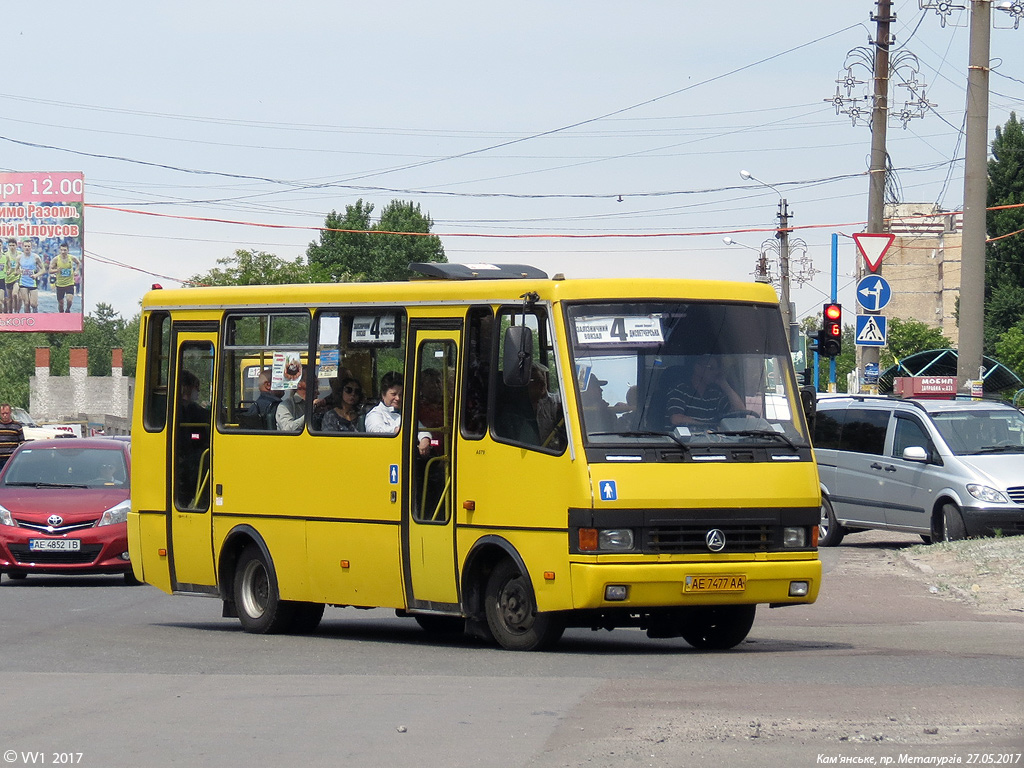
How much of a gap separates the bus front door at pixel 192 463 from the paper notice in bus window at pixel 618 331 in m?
4.05

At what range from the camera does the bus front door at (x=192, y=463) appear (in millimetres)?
14508

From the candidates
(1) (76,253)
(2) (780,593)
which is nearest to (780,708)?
(2) (780,593)

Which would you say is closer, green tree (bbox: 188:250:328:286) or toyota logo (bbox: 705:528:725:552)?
toyota logo (bbox: 705:528:725:552)

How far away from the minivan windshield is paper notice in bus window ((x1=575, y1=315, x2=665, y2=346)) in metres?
11.3

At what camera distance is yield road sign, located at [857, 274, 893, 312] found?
84.5 feet

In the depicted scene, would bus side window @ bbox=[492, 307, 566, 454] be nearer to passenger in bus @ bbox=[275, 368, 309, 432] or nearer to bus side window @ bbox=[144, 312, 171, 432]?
passenger in bus @ bbox=[275, 368, 309, 432]

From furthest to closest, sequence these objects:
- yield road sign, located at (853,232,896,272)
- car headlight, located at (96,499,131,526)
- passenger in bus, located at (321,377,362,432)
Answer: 1. yield road sign, located at (853,232,896,272)
2. car headlight, located at (96,499,131,526)
3. passenger in bus, located at (321,377,362,432)

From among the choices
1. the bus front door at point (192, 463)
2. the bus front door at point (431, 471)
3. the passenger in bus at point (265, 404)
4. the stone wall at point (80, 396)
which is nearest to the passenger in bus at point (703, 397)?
the bus front door at point (431, 471)

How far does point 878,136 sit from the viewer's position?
33.3 meters

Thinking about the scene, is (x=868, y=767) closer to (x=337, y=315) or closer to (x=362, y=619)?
(x=337, y=315)

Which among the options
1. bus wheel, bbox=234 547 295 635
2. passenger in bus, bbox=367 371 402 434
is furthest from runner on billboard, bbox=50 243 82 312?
passenger in bus, bbox=367 371 402 434

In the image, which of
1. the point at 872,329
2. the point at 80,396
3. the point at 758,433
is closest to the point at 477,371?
the point at 758,433

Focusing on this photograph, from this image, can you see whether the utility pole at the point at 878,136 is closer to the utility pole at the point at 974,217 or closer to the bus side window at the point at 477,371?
the utility pole at the point at 974,217

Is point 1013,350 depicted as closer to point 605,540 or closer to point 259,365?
point 259,365
